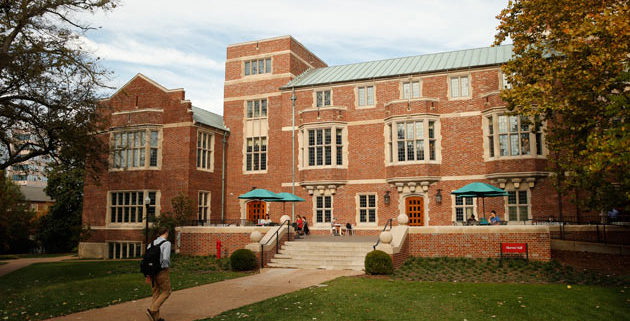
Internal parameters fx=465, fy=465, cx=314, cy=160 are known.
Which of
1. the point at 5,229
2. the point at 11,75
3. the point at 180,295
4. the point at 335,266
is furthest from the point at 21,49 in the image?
the point at 5,229

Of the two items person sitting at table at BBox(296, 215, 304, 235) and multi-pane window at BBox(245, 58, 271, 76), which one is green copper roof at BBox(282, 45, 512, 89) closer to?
multi-pane window at BBox(245, 58, 271, 76)

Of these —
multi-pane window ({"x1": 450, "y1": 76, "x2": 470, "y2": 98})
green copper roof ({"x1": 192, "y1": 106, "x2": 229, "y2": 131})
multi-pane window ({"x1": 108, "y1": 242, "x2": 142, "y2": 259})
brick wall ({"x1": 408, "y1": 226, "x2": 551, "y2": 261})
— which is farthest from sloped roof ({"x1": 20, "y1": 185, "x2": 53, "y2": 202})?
brick wall ({"x1": 408, "y1": 226, "x2": 551, "y2": 261})

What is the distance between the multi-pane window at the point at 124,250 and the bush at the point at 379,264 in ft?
56.7

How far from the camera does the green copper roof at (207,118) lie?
98.5ft

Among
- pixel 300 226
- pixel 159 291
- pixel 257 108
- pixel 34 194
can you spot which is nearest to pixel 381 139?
pixel 300 226

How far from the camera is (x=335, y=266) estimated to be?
59.8ft

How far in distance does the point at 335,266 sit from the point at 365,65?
54.9 feet

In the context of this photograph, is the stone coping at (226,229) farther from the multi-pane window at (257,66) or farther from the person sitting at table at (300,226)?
the multi-pane window at (257,66)

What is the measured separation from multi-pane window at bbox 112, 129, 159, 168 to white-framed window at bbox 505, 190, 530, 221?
20.5 meters

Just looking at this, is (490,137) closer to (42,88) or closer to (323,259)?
(323,259)

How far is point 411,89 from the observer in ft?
87.7

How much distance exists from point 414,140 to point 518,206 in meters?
6.23

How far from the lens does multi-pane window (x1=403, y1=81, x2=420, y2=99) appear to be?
87.8 ft

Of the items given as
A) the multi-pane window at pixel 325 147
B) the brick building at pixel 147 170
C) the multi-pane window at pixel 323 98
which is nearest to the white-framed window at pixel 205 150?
the brick building at pixel 147 170
